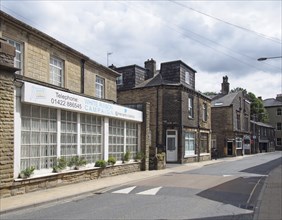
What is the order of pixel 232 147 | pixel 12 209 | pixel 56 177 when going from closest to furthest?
pixel 12 209, pixel 56 177, pixel 232 147

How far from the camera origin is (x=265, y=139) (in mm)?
70375

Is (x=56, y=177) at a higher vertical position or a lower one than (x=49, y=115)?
lower

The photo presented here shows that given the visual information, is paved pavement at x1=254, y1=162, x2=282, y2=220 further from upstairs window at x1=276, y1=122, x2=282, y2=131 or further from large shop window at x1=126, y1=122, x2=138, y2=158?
upstairs window at x1=276, y1=122, x2=282, y2=131

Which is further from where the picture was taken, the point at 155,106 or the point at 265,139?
the point at 265,139

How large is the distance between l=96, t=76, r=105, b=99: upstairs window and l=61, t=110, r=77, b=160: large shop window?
8.20m

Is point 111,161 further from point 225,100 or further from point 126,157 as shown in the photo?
point 225,100

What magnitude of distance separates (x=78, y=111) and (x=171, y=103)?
17128 millimetres

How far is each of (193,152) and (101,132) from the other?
17974 mm

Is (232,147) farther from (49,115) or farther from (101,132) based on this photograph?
(49,115)

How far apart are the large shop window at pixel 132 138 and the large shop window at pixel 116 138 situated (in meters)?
0.92

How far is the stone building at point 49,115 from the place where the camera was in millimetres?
12203

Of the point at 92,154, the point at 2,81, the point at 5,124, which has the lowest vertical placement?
the point at 92,154

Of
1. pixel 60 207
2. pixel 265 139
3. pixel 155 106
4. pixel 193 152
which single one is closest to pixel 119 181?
pixel 60 207

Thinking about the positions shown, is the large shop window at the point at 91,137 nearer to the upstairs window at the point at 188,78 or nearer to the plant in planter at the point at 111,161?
the plant in planter at the point at 111,161
